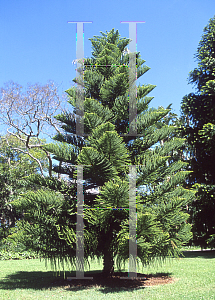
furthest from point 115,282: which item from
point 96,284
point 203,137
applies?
point 203,137

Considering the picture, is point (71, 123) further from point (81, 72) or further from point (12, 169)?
point (12, 169)

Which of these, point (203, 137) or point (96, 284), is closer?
point (96, 284)

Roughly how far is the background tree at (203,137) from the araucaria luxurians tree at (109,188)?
5.36m

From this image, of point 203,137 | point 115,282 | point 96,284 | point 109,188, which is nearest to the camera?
point 109,188

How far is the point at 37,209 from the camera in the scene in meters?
5.22

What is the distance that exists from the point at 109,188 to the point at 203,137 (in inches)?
315

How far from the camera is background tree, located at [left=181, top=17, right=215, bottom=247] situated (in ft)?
36.6

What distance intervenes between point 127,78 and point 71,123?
172 cm

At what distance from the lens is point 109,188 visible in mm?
4488

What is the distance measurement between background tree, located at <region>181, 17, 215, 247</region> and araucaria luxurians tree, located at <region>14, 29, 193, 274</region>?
17.6ft

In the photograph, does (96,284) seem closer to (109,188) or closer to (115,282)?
(115,282)

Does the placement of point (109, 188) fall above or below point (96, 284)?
above

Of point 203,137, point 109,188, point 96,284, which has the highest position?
point 203,137

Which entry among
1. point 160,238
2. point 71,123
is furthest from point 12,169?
point 160,238
